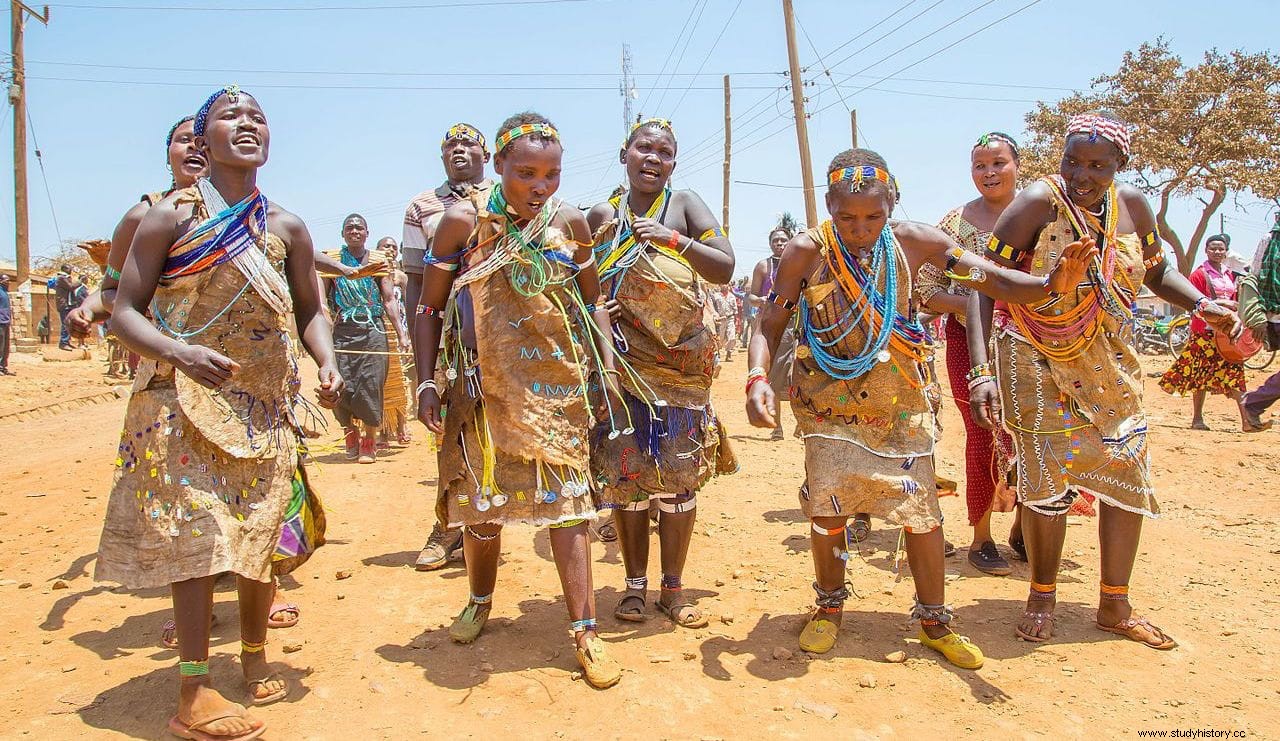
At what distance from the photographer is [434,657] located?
377 centimetres

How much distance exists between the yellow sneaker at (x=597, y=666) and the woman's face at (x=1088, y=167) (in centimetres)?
278

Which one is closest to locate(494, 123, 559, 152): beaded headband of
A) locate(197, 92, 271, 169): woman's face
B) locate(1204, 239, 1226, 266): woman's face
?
locate(197, 92, 271, 169): woman's face

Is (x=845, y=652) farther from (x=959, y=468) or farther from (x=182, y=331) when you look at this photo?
(x=959, y=468)

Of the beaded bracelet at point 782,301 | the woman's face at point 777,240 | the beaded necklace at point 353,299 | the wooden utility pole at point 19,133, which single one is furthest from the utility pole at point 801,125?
the wooden utility pole at point 19,133

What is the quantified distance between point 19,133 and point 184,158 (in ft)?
73.4

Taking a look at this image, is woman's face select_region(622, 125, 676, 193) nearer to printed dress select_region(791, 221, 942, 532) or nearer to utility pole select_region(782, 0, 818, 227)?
printed dress select_region(791, 221, 942, 532)

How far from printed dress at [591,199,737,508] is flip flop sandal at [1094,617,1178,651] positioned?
6.33ft

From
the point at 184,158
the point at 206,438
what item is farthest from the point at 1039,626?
A: the point at 184,158

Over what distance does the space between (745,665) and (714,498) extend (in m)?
3.07

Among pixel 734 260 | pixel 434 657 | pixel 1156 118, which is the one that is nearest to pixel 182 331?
pixel 434 657

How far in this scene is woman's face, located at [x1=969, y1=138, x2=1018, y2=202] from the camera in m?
4.95

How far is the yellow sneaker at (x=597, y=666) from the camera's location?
11.2ft

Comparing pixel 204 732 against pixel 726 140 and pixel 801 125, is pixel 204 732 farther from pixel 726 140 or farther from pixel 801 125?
pixel 726 140

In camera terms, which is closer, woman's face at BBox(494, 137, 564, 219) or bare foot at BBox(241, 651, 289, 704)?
bare foot at BBox(241, 651, 289, 704)
